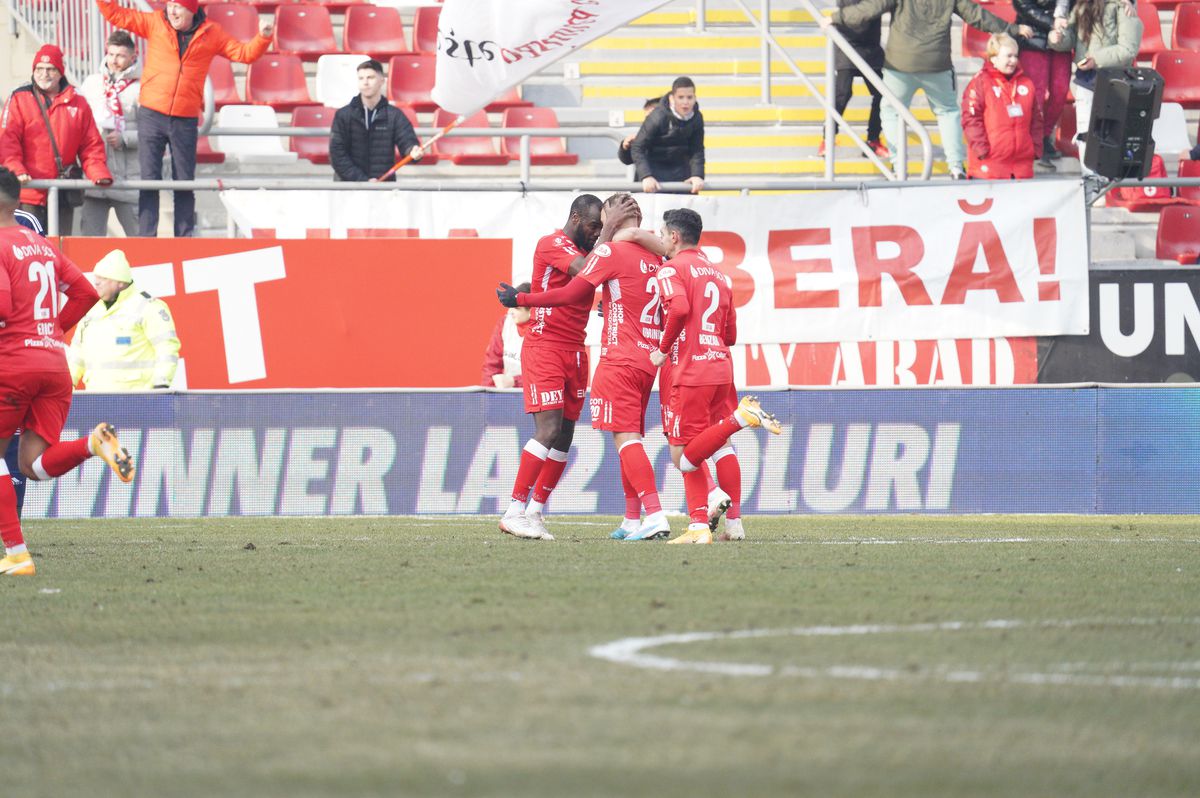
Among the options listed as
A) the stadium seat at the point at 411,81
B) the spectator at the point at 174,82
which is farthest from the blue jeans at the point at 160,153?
the stadium seat at the point at 411,81

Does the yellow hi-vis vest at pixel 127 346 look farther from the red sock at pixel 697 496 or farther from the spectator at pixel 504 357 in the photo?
the red sock at pixel 697 496

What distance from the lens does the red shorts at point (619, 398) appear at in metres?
10.7

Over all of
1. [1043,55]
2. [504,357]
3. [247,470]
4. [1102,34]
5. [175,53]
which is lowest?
[247,470]

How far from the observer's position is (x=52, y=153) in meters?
15.9

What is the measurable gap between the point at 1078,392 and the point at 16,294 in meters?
8.78

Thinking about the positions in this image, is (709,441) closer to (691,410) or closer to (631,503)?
(691,410)

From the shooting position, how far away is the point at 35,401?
9164 mm

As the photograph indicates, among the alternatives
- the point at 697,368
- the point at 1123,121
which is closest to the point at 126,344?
the point at 697,368

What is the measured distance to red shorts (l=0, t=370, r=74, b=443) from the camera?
8.92 metres

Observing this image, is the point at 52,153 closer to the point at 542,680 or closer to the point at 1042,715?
the point at 542,680

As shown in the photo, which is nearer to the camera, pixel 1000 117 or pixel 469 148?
pixel 1000 117

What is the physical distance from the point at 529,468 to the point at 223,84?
10810 mm

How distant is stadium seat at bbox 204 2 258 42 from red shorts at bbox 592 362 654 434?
37.8 ft

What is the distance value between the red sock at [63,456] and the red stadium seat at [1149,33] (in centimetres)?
1544
